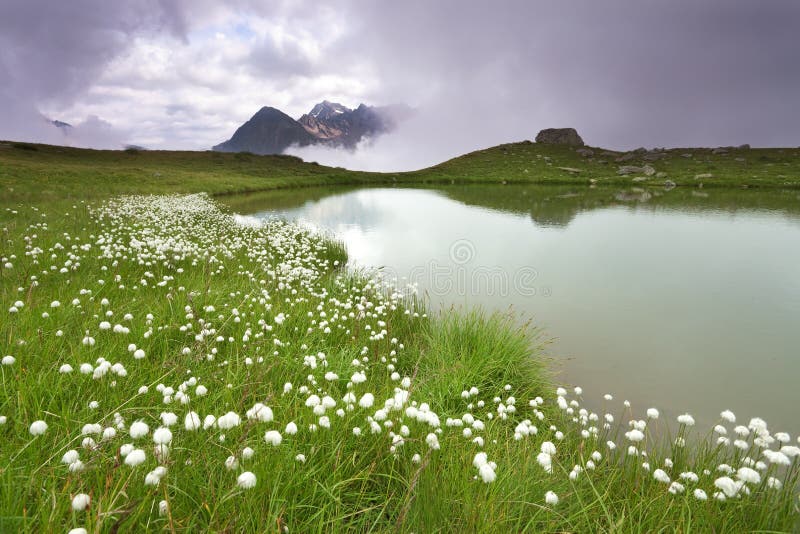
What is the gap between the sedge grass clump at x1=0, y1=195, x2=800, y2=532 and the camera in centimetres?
236

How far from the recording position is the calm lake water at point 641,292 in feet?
20.6

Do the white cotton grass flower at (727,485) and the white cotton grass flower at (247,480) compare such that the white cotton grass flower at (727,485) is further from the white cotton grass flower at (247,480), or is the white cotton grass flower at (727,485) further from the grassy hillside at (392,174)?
the grassy hillside at (392,174)

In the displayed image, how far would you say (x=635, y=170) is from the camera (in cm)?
8775

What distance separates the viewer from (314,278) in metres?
9.66

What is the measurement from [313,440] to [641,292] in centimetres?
1120

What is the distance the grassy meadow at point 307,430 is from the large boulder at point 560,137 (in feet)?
475

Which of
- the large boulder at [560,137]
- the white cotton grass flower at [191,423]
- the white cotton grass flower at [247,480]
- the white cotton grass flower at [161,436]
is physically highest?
the large boulder at [560,137]

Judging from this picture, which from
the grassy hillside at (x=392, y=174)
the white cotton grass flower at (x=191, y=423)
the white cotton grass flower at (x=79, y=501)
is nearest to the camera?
the white cotton grass flower at (x=79, y=501)

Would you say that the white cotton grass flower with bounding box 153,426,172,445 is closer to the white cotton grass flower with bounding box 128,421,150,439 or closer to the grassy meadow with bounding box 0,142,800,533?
the grassy meadow with bounding box 0,142,800,533

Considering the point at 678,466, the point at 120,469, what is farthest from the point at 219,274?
the point at 678,466

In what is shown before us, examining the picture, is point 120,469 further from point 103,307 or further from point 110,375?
point 103,307

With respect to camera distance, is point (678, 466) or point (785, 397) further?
point (785, 397)

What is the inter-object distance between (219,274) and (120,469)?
7908 mm

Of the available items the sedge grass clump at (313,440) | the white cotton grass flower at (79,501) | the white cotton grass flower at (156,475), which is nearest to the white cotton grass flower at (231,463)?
the sedge grass clump at (313,440)
